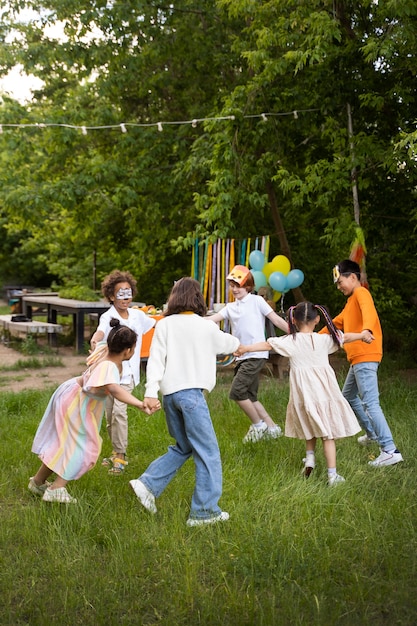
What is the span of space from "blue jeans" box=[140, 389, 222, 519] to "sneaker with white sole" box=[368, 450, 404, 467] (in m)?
1.73

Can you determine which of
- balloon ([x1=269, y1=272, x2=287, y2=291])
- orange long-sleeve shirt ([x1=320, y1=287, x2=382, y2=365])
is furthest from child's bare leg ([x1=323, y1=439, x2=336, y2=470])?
balloon ([x1=269, y1=272, x2=287, y2=291])

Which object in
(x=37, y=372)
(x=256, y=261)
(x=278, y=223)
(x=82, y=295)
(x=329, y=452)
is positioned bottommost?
(x=37, y=372)

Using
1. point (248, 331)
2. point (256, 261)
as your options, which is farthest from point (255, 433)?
point (256, 261)

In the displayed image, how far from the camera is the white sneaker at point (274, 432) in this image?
7.21 metres

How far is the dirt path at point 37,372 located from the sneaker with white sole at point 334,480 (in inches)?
211

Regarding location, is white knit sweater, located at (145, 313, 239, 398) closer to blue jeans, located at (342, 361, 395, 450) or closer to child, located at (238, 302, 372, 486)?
child, located at (238, 302, 372, 486)

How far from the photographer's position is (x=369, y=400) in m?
6.57

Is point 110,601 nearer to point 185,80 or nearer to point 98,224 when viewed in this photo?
point 185,80

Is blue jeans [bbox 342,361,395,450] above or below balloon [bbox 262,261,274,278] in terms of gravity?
below

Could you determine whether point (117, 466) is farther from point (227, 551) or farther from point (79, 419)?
point (227, 551)

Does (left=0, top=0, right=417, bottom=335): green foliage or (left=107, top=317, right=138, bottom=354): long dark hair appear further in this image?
(left=0, top=0, right=417, bottom=335): green foliage

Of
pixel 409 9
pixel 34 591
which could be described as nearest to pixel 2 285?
pixel 409 9

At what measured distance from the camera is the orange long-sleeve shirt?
21.2 ft

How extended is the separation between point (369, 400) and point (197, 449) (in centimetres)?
207
